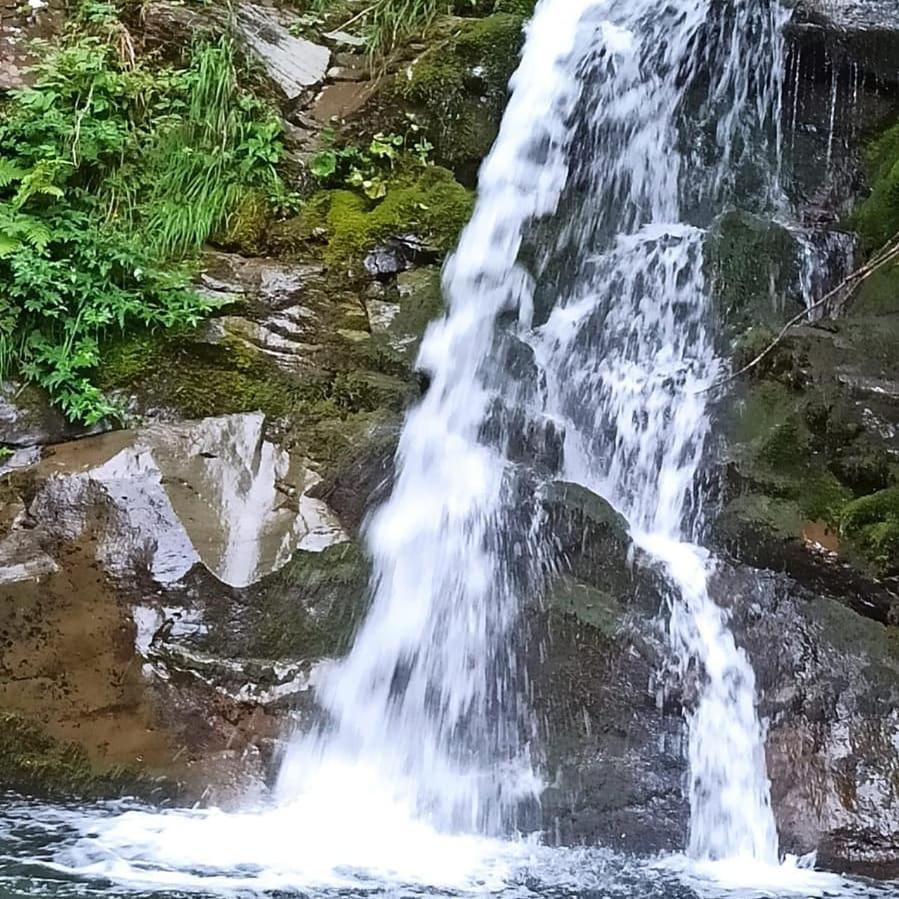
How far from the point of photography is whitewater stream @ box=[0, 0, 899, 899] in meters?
3.63

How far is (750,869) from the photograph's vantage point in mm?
3783

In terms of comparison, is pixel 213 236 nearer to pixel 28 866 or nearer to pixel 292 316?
pixel 292 316

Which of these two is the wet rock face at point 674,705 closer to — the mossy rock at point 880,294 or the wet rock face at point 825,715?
the wet rock face at point 825,715

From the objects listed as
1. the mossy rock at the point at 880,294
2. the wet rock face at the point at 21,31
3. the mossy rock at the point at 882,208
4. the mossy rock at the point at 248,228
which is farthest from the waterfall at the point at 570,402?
the wet rock face at the point at 21,31

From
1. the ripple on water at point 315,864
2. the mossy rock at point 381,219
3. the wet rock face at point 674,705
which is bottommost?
the ripple on water at point 315,864

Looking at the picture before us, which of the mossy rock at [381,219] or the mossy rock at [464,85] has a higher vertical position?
the mossy rock at [464,85]

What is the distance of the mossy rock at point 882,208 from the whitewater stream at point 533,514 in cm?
54

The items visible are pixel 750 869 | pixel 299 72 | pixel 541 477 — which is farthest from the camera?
pixel 299 72

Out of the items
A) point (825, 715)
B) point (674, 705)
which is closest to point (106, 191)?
point (674, 705)

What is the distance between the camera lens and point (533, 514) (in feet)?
15.3

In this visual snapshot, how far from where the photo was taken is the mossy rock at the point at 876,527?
14.9 feet

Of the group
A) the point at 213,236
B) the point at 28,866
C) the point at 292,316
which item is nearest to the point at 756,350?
the point at 292,316

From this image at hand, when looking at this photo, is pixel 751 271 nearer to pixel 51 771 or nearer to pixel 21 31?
pixel 51 771

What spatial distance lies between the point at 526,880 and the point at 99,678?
1932 mm
